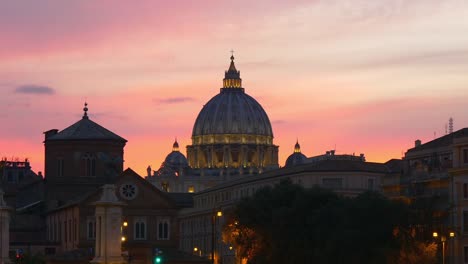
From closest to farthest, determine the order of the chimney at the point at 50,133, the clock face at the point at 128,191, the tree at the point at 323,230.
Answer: the tree at the point at 323,230, the clock face at the point at 128,191, the chimney at the point at 50,133

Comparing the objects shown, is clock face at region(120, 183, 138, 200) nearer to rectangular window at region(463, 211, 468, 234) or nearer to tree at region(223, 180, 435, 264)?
tree at region(223, 180, 435, 264)

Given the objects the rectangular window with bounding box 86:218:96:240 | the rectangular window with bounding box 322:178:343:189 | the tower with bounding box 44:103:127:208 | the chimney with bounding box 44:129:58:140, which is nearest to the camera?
the rectangular window with bounding box 86:218:96:240

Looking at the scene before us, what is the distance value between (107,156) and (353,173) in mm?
24238

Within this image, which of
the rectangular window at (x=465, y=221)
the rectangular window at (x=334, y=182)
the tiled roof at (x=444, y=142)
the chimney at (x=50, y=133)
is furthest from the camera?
the chimney at (x=50, y=133)

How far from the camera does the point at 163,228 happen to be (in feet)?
529

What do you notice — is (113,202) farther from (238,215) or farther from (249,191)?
(249,191)

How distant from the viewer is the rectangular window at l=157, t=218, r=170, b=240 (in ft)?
527

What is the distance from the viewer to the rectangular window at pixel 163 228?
160500mm

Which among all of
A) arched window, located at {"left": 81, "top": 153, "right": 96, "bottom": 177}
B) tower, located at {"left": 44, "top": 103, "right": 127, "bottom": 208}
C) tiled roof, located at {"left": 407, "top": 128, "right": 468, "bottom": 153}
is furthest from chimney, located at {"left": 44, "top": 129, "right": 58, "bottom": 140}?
tiled roof, located at {"left": 407, "top": 128, "right": 468, "bottom": 153}

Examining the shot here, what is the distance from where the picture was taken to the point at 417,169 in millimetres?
137500

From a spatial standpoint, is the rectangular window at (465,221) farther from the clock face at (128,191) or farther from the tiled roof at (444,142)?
the clock face at (128,191)

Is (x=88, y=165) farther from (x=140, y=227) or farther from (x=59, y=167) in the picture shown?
(x=140, y=227)

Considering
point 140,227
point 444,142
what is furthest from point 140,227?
point 444,142

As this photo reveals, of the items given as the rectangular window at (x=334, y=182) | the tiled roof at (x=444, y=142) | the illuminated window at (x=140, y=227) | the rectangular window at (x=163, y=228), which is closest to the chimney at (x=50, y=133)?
the illuminated window at (x=140, y=227)
